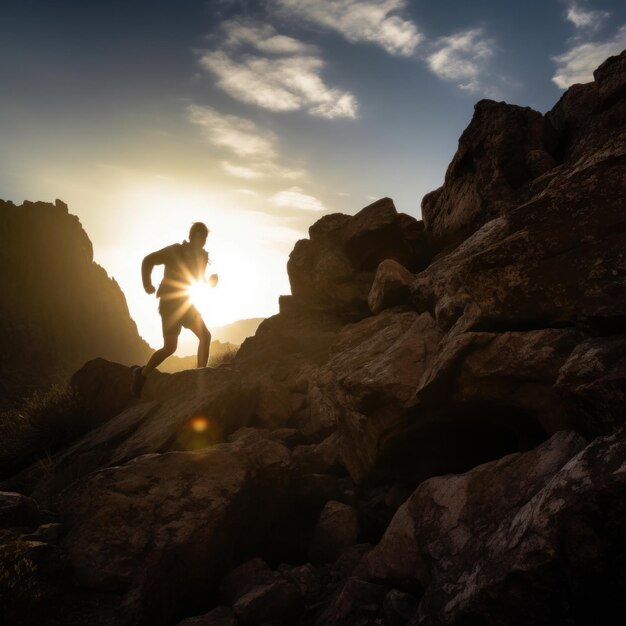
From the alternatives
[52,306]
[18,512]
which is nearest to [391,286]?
[18,512]

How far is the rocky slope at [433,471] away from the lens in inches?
90.0

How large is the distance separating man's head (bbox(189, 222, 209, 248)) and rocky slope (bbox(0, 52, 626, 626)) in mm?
3792

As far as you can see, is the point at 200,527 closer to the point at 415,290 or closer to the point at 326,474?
the point at 326,474

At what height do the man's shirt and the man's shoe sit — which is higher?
the man's shirt

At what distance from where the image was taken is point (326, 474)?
19.9 ft

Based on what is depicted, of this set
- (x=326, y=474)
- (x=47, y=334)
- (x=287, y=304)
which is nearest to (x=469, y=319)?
(x=326, y=474)

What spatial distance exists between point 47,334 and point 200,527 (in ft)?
265

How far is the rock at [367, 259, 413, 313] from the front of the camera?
23.8ft

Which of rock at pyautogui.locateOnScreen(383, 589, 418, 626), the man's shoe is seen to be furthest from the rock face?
rock at pyautogui.locateOnScreen(383, 589, 418, 626)

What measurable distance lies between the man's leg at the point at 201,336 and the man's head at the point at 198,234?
169 cm

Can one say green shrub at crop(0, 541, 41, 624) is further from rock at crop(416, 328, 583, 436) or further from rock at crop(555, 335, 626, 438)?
rock at crop(555, 335, 626, 438)

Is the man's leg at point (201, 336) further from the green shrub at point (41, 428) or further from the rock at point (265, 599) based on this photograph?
the rock at point (265, 599)

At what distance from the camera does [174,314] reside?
29.1ft

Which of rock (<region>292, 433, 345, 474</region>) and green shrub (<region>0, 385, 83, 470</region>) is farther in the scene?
green shrub (<region>0, 385, 83, 470</region>)
